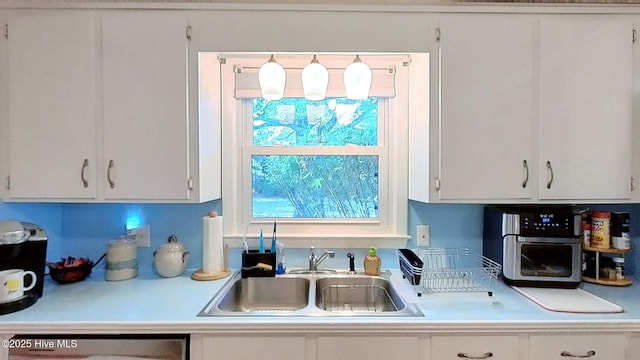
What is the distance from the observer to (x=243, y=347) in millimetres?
1326

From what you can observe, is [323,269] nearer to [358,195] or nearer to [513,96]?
[358,195]

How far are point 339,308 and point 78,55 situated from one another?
173 cm

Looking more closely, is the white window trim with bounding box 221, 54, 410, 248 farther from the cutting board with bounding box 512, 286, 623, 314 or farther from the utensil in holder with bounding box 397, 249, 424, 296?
the cutting board with bounding box 512, 286, 623, 314

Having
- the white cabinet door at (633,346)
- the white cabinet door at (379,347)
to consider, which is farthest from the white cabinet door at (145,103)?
the white cabinet door at (633,346)

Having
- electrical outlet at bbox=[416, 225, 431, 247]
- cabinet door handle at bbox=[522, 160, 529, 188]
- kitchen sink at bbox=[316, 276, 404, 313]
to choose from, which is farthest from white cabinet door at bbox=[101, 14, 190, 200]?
cabinet door handle at bbox=[522, 160, 529, 188]

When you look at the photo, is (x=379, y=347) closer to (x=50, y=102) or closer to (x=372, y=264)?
(x=372, y=264)

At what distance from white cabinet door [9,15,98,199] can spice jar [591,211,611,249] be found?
2.43m

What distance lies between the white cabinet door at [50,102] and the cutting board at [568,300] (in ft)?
6.79

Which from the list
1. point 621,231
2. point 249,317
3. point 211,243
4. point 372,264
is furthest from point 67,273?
point 621,231

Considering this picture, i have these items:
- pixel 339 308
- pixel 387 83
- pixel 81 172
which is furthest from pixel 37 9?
pixel 339 308

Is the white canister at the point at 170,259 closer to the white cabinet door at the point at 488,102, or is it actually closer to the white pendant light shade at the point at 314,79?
the white pendant light shade at the point at 314,79

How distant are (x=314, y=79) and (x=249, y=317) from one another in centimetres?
112

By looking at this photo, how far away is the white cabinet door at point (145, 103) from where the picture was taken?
5.27 ft

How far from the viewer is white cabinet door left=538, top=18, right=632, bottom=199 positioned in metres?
1.61
